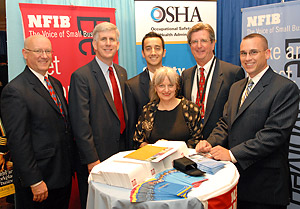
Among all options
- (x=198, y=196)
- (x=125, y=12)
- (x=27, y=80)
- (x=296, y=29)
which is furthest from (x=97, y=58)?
(x=296, y=29)

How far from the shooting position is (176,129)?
261 centimetres

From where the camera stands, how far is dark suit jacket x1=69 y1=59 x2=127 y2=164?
274cm

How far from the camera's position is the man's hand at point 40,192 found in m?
2.47

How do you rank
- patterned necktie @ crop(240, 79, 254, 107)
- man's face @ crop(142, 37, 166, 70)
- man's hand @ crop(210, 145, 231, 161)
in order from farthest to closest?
1. man's face @ crop(142, 37, 166, 70)
2. patterned necktie @ crop(240, 79, 254, 107)
3. man's hand @ crop(210, 145, 231, 161)

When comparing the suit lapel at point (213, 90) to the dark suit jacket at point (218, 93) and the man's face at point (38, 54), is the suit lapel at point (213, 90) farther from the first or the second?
the man's face at point (38, 54)

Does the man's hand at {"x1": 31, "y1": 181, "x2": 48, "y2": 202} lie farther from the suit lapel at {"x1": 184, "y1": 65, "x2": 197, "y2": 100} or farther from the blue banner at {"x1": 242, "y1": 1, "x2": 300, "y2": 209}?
the blue banner at {"x1": 242, "y1": 1, "x2": 300, "y2": 209}

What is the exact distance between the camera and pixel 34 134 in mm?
2539

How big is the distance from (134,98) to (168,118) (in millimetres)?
663

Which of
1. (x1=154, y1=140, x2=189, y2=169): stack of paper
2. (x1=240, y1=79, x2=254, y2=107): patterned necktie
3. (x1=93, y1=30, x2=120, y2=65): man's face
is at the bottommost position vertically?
(x1=154, y1=140, x2=189, y2=169): stack of paper

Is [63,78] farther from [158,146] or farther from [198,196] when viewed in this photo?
[198,196]

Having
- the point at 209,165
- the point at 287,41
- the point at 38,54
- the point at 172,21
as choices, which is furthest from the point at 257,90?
the point at 172,21

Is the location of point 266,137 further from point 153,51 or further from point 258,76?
point 153,51

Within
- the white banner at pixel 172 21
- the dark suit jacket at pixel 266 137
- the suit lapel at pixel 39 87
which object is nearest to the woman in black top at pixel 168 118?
the dark suit jacket at pixel 266 137

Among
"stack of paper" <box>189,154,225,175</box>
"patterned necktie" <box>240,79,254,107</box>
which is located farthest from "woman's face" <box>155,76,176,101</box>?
"stack of paper" <box>189,154,225,175</box>
